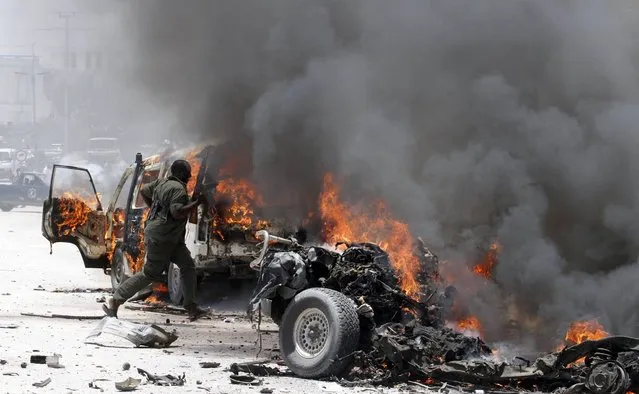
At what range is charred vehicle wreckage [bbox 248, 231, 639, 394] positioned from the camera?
20.9 ft

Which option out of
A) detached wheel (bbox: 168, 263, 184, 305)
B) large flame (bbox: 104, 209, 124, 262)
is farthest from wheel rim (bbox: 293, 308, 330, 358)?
large flame (bbox: 104, 209, 124, 262)

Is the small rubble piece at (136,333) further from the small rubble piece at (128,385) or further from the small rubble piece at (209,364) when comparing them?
the small rubble piece at (128,385)

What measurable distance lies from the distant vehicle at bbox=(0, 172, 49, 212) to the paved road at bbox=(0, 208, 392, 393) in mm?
17522

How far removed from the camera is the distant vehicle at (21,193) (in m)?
32.0

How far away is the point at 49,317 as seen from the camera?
10.4 m

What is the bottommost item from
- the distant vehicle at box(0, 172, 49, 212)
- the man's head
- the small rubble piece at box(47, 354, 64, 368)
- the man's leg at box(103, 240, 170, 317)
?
the small rubble piece at box(47, 354, 64, 368)

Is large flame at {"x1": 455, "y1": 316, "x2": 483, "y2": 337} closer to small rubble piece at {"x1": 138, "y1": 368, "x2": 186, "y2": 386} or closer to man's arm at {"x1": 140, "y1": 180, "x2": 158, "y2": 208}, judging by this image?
small rubble piece at {"x1": 138, "y1": 368, "x2": 186, "y2": 386}

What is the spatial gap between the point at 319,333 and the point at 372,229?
2.63 metres

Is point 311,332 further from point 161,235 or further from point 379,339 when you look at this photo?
point 161,235

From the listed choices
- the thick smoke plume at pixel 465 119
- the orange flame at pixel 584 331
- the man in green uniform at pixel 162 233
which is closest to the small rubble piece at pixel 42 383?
the man in green uniform at pixel 162 233

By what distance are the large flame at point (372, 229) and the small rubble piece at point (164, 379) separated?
7.92 feet

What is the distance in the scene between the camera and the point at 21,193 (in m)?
32.2

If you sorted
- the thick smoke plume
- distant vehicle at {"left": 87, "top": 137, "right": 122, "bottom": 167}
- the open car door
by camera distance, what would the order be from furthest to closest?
distant vehicle at {"left": 87, "top": 137, "right": 122, "bottom": 167}
the open car door
the thick smoke plume

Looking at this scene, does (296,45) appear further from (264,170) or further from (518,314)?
(518,314)
